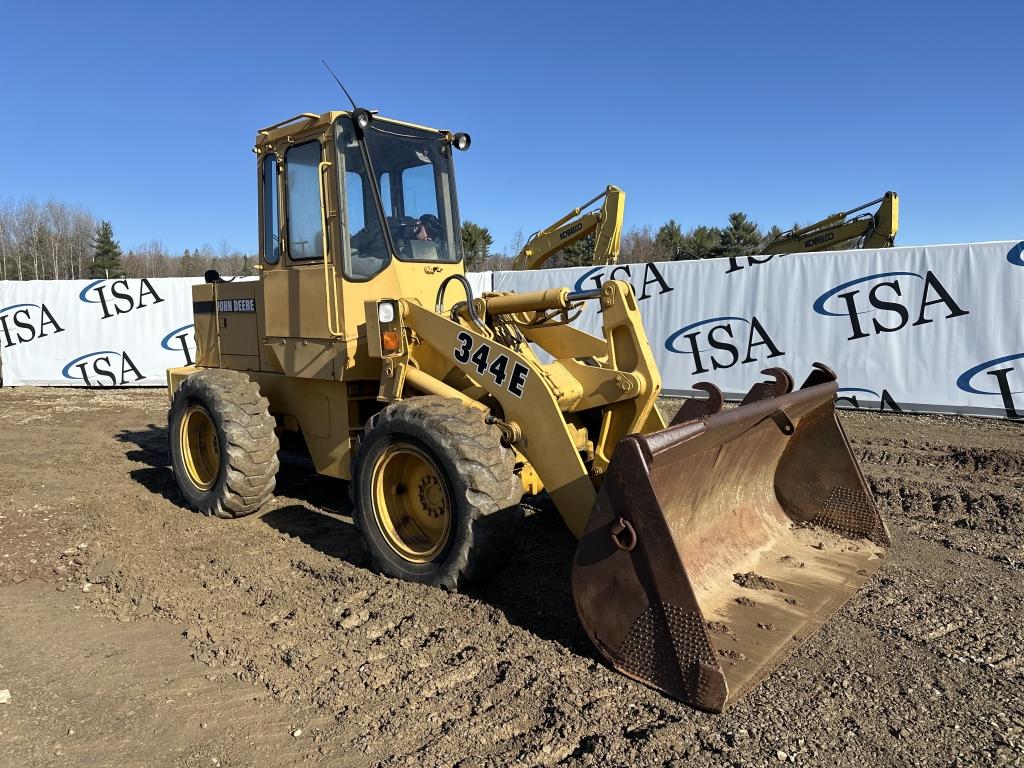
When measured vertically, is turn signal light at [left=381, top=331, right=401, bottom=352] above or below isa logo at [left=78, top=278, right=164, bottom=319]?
below

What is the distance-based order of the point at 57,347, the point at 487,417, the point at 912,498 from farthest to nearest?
the point at 57,347
the point at 912,498
the point at 487,417

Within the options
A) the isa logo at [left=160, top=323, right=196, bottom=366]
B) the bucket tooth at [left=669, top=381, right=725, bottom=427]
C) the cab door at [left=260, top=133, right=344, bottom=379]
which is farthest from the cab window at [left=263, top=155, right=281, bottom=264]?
the isa logo at [left=160, top=323, right=196, bottom=366]

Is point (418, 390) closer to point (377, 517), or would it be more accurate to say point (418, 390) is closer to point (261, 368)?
point (377, 517)

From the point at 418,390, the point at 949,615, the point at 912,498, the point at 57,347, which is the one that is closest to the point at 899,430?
the point at 912,498

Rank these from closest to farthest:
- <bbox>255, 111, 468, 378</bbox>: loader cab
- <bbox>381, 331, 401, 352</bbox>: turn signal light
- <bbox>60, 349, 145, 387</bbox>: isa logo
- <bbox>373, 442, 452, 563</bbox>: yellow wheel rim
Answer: <bbox>373, 442, 452, 563</bbox>: yellow wheel rim < <bbox>381, 331, 401, 352</bbox>: turn signal light < <bbox>255, 111, 468, 378</bbox>: loader cab < <bbox>60, 349, 145, 387</bbox>: isa logo

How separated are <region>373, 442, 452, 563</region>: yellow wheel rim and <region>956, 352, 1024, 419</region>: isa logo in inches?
341

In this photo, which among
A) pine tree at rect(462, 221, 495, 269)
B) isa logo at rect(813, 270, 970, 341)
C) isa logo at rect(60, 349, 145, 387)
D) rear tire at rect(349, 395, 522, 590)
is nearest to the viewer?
rear tire at rect(349, 395, 522, 590)

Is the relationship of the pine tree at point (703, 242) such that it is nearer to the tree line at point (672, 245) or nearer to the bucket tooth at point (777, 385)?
the tree line at point (672, 245)

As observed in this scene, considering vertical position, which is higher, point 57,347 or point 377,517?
point 57,347

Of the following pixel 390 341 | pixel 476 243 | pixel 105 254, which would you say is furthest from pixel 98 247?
pixel 390 341

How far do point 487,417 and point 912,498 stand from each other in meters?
4.17

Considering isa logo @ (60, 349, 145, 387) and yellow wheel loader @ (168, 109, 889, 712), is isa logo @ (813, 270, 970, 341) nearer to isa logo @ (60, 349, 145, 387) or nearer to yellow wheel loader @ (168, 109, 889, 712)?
yellow wheel loader @ (168, 109, 889, 712)

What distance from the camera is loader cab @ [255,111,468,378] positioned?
525 centimetres

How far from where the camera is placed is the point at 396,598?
13.7ft
